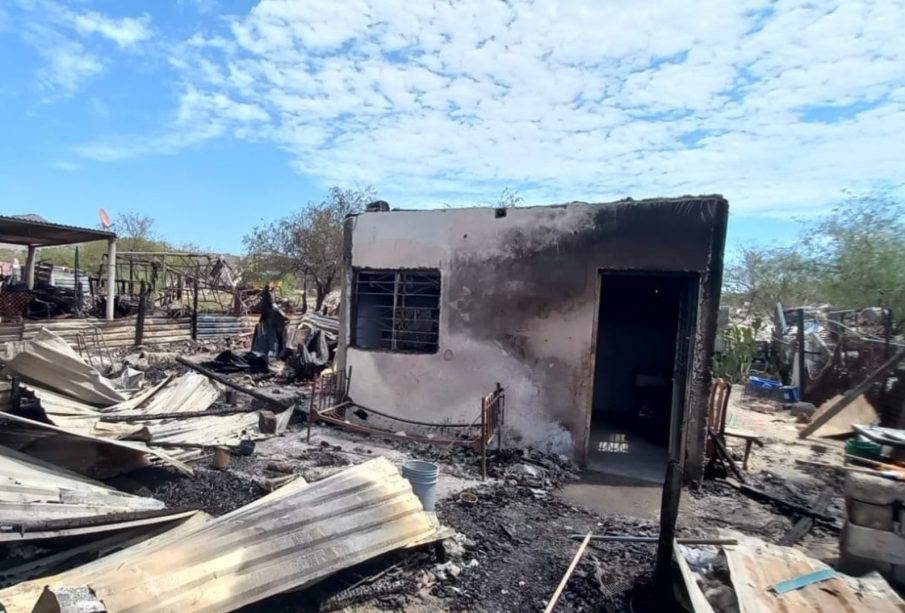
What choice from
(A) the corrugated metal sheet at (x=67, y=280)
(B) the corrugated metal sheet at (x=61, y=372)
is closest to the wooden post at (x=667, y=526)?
(B) the corrugated metal sheet at (x=61, y=372)

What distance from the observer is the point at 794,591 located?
344 centimetres

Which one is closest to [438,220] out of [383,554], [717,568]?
[383,554]

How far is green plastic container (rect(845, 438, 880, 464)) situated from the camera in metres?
4.96

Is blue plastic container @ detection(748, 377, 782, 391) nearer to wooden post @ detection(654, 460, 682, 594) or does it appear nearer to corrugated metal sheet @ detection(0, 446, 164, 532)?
wooden post @ detection(654, 460, 682, 594)

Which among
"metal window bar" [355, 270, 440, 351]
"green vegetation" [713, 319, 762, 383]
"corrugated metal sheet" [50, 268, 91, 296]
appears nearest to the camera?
"metal window bar" [355, 270, 440, 351]

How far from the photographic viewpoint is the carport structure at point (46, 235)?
11968 millimetres

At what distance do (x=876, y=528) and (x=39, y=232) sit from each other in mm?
17121

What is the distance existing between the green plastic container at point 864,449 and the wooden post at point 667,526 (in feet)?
9.00

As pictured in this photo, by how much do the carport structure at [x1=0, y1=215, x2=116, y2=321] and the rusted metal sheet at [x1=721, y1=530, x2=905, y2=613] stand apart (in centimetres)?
1428

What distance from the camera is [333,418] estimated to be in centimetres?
767

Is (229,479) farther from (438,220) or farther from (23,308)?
(23,308)

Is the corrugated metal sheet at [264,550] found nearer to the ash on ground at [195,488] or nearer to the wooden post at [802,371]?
the ash on ground at [195,488]

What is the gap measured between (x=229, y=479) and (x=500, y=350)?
3.73 m

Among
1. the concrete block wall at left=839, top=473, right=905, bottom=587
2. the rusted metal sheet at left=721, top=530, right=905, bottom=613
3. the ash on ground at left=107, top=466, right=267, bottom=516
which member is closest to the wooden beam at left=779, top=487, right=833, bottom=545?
the concrete block wall at left=839, top=473, right=905, bottom=587
